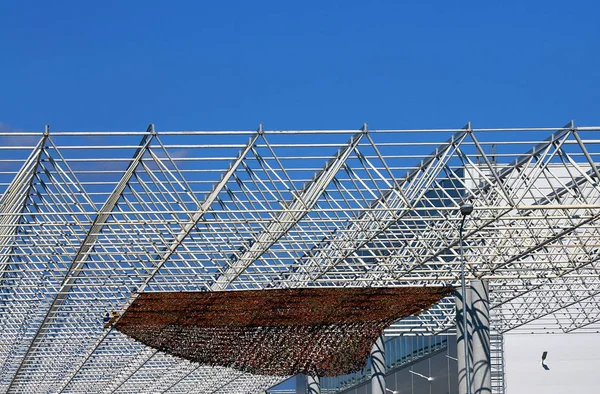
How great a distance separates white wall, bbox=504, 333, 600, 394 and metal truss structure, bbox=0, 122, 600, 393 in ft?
2.82

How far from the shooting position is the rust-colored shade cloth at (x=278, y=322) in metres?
47.8

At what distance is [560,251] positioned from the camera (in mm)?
48531

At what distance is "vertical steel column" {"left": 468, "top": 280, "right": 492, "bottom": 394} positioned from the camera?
1758 inches

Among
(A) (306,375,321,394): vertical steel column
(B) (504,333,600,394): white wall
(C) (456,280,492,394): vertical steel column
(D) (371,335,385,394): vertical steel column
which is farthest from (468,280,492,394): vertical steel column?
(A) (306,375,321,394): vertical steel column

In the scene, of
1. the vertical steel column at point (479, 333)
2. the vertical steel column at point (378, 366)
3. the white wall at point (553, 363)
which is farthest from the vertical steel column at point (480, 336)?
the white wall at point (553, 363)

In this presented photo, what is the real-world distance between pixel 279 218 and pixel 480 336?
10524 millimetres

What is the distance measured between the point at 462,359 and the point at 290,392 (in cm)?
6442

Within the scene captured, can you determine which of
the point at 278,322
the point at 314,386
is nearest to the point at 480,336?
the point at 278,322

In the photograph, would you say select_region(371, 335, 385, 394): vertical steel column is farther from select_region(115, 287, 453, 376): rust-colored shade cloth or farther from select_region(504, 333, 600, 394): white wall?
select_region(504, 333, 600, 394): white wall

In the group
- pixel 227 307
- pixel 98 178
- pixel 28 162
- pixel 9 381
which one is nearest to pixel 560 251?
pixel 227 307

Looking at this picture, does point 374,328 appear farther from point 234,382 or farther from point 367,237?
point 234,382

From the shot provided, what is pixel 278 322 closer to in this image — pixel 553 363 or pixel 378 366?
pixel 378 366

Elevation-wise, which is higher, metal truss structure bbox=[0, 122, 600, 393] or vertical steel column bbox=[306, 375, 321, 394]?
vertical steel column bbox=[306, 375, 321, 394]

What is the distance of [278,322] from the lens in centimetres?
5147
